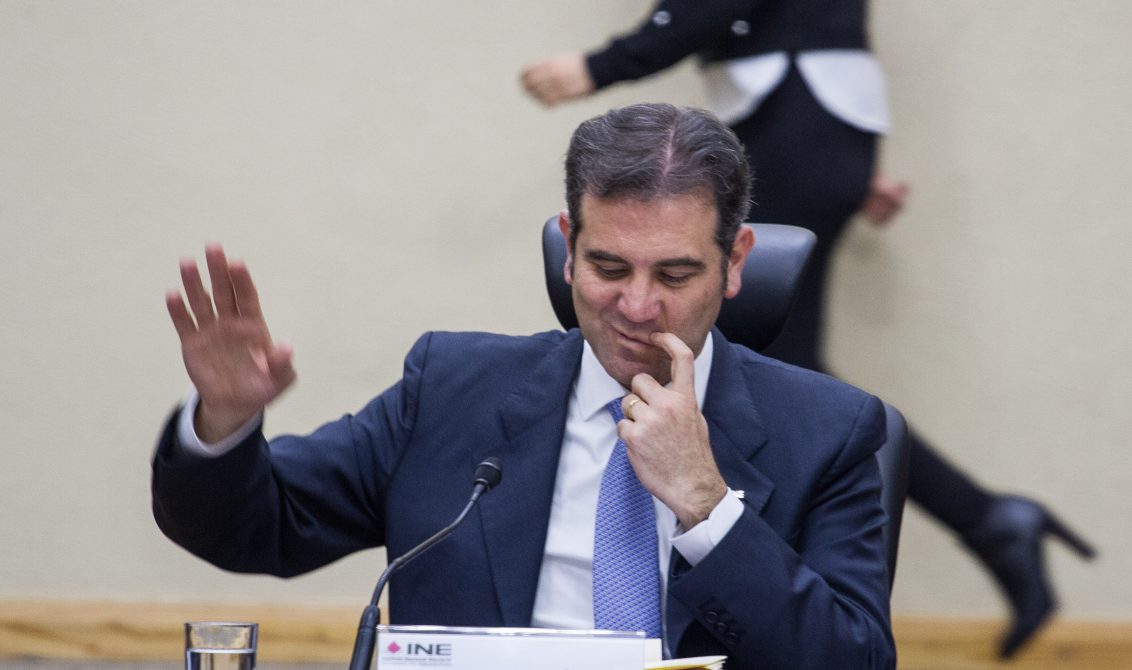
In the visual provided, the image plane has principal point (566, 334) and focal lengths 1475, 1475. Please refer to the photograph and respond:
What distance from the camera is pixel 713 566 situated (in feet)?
5.18

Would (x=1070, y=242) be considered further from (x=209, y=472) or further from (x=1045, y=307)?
(x=209, y=472)

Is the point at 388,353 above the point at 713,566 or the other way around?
above

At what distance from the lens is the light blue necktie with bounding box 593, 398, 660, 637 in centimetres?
168

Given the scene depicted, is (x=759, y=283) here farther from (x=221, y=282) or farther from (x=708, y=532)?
(x=221, y=282)

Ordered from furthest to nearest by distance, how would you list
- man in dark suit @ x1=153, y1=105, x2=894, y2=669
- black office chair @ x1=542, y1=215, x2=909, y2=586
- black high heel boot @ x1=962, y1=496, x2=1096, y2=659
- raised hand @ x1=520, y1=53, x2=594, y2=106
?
black high heel boot @ x1=962, y1=496, x2=1096, y2=659, raised hand @ x1=520, y1=53, x2=594, y2=106, black office chair @ x1=542, y1=215, x2=909, y2=586, man in dark suit @ x1=153, y1=105, x2=894, y2=669

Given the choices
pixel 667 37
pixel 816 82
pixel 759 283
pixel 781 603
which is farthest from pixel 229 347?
pixel 816 82

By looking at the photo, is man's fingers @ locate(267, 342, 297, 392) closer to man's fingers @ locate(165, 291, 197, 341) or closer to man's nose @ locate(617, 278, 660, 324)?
man's fingers @ locate(165, 291, 197, 341)

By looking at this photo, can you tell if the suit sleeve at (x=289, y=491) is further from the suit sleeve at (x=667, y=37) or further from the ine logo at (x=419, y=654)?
the suit sleeve at (x=667, y=37)

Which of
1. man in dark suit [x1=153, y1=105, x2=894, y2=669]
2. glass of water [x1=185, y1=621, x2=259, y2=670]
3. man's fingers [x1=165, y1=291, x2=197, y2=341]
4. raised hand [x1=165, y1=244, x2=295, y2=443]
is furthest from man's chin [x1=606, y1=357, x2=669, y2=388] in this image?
glass of water [x1=185, y1=621, x2=259, y2=670]

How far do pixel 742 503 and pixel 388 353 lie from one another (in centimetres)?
203

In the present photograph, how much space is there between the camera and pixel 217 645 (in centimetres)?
129

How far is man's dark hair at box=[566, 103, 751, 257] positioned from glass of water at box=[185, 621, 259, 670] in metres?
0.70

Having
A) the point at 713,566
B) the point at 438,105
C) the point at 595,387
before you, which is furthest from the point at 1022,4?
the point at 713,566

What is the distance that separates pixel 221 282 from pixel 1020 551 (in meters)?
2.26
